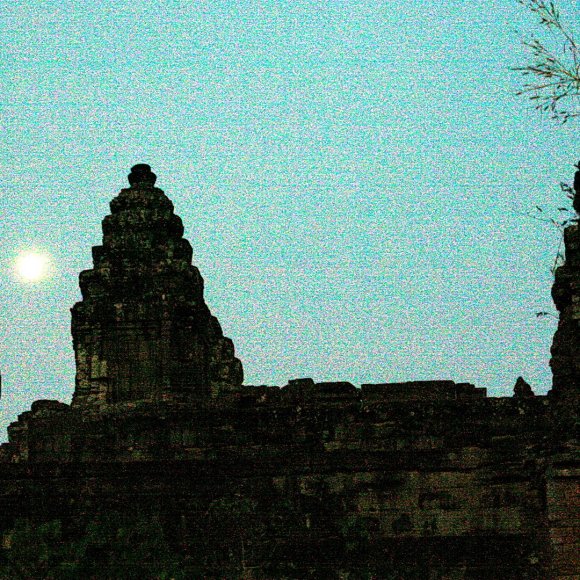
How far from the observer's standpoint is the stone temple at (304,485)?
14.4 metres

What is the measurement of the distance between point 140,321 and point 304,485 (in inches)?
252

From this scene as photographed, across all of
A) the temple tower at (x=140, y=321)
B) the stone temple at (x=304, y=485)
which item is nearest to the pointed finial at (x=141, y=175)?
the temple tower at (x=140, y=321)

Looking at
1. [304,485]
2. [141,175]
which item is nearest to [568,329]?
[304,485]

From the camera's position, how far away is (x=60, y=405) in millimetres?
19344

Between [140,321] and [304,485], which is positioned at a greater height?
[140,321]

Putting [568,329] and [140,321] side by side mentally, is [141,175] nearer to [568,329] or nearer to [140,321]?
[140,321]

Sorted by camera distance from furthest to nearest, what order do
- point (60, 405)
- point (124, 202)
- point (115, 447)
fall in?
point (124, 202) < point (60, 405) < point (115, 447)

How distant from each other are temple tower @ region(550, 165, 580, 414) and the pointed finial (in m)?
9.94

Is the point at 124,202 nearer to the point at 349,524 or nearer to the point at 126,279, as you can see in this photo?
the point at 126,279

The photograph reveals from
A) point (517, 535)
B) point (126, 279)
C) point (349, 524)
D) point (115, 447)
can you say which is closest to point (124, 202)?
point (126, 279)

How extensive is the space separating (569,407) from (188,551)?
17.5ft

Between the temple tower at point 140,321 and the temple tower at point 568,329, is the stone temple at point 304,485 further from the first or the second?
the temple tower at point 140,321

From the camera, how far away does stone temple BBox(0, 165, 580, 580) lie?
1438 centimetres

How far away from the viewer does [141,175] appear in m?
22.1
